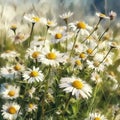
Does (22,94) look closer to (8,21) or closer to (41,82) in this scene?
(41,82)

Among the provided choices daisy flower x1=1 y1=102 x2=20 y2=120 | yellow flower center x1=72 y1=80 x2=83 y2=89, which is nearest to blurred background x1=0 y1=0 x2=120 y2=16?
daisy flower x1=1 y1=102 x2=20 y2=120

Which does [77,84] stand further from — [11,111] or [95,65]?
[11,111]

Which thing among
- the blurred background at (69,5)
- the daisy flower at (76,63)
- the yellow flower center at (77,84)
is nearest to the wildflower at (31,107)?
the daisy flower at (76,63)

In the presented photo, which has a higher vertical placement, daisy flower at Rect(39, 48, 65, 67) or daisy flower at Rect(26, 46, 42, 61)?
daisy flower at Rect(26, 46, 42, 61)

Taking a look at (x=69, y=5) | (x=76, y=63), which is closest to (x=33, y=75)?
(x=76, y=63)

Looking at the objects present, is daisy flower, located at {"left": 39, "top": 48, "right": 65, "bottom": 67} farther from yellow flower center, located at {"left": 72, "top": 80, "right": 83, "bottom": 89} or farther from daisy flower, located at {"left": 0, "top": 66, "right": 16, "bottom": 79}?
daisy flower, located at {"left": 0, "top": 66, "right": 16, "bottom": 79}

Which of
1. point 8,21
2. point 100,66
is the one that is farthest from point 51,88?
point 8,21
